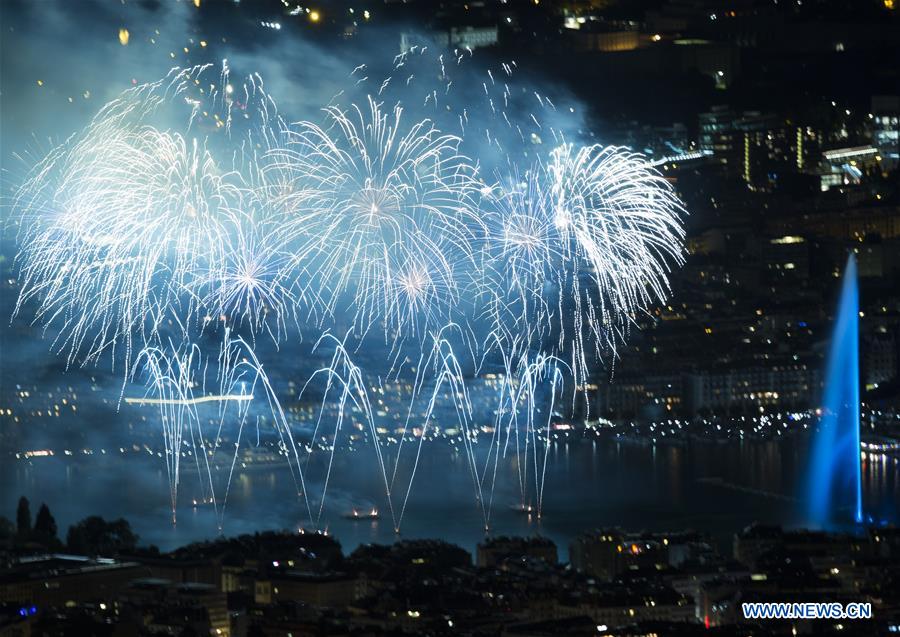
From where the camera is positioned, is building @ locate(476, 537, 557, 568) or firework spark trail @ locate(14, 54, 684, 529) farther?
firework spark trail @ locate(14, 54, 684, 529)

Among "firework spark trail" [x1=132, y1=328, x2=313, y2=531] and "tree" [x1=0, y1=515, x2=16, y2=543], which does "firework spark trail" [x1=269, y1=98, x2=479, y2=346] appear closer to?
"firework spark trail" [x1=132, y1=328, x2=313, y2=531]

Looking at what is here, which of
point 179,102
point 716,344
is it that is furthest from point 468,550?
point 716,344

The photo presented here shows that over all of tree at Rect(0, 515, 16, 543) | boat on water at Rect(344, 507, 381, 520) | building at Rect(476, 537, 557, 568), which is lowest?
building at Rect(476, 537, 557, 568)

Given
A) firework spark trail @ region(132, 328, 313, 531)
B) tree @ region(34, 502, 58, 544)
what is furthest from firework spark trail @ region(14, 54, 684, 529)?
tree @ region(34, 502, 58, 544)

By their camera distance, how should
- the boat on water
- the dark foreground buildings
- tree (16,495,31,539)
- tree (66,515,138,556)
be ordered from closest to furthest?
1. the dark foreground buildings
2. tree (66,515,138,556)
3. tree (16,495,31,539)
4. the boat on water

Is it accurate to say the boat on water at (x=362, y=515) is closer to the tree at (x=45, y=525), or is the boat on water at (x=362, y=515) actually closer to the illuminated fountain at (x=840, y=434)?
the tree at (x=45, y=525)

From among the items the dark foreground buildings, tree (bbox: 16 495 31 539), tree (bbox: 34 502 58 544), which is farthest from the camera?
tree (bbox: 16 495 31 539)

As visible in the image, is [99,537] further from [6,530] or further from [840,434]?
[840,434]
